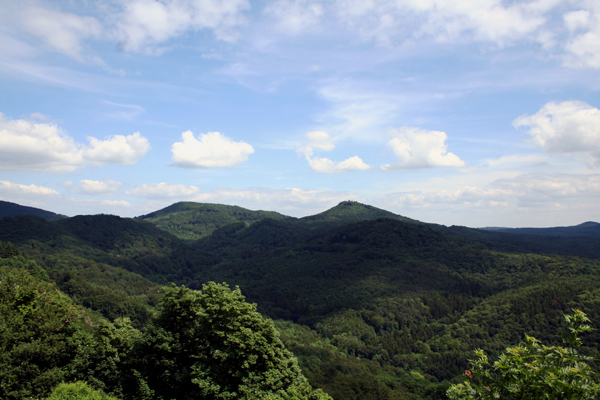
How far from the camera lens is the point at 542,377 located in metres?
11.6

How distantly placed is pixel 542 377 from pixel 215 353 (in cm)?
2361

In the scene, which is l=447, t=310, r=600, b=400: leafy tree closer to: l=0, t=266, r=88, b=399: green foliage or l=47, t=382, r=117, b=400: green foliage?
l=47, t=382, r=117, b=400: green foliage

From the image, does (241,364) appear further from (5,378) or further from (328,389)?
(328,389)

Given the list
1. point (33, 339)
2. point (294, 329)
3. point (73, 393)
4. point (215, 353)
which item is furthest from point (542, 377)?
point (294, 329)

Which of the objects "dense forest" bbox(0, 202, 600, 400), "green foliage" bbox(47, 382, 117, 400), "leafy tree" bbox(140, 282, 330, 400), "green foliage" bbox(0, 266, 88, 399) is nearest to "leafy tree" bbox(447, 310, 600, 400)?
"leafy tree" bbox(140, 282, 330, 400)

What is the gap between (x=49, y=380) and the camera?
2803cm

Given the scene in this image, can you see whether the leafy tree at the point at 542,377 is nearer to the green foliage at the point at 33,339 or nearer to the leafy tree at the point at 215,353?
the leafy tree at the point at 215,353

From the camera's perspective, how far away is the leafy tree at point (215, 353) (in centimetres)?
2723

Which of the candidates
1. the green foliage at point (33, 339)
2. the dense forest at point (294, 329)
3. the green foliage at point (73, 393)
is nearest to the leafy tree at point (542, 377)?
the dense forest at point (294, 329)

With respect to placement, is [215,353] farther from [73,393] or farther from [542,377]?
[542,377]

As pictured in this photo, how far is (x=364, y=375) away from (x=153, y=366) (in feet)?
281

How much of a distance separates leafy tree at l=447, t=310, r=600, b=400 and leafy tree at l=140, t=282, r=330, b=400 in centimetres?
1423

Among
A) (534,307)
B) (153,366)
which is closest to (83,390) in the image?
(153,366)

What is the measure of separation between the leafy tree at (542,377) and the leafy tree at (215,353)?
14.2 metres
